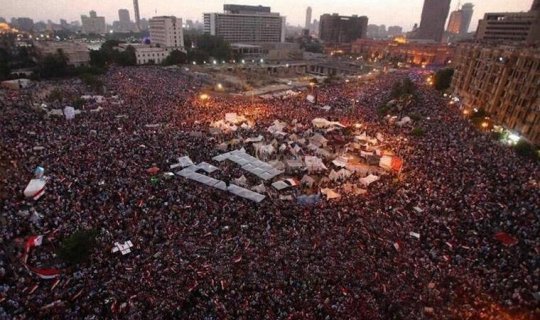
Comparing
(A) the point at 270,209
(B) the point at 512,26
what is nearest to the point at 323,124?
(A) the point at 270,209

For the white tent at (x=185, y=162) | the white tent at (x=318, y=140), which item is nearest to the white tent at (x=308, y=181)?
the white tent at (x=318, y=140)

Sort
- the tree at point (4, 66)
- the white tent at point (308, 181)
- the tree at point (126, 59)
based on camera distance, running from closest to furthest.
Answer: the white tent at point (308, 181)
the tree at point (4, 66)
the tree at point (126, 59)

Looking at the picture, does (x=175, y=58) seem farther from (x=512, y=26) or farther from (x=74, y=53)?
(x=512, y=26)

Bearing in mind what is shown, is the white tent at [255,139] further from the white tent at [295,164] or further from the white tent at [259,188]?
the white tent at [259,188]

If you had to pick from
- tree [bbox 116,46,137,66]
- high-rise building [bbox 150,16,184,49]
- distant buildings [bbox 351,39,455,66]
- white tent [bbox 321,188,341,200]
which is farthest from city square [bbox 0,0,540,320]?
distant buildings [bbox 351,39,455,66]

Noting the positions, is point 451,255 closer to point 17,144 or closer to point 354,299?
point 354,299

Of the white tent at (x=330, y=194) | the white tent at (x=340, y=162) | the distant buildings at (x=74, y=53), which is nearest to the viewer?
the white tent at (x=330, y=194)

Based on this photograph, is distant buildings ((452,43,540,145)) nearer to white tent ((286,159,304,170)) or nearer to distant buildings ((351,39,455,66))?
white tent ((286,159,304,170))
